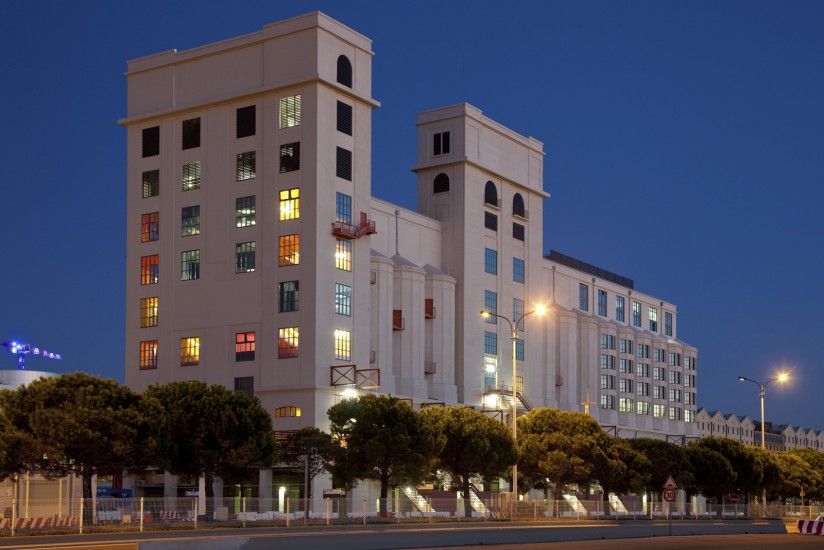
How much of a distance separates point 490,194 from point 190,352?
124 feet

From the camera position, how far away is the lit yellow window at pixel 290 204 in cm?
9488

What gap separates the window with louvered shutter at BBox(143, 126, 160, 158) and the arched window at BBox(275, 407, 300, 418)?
26.3 meters

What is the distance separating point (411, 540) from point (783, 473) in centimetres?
8352

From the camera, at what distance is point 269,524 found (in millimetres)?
62062

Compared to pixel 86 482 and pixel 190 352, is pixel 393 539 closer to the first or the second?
pixel 86 482

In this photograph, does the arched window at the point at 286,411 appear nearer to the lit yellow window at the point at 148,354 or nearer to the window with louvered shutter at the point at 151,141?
the lit yellow window at the point at 148,354

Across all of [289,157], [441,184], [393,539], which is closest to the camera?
[393,539]

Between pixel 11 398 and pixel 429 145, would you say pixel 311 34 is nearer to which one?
pixel 429 145

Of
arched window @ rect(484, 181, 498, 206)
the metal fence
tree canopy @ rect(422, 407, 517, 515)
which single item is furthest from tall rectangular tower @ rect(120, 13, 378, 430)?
arched window @ rect(484, 181, 498, 206)

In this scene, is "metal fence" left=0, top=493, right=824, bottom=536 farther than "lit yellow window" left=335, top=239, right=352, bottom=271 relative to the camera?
No

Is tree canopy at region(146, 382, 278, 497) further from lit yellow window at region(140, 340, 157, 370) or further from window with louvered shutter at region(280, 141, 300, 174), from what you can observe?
lit yellow window at region(140, 340, 157, 370)

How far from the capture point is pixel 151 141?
342ft

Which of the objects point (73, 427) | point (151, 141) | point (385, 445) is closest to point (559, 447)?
point (385, 445)

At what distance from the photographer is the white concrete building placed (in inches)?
3711
